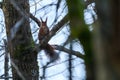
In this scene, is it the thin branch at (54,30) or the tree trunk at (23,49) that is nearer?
the thin branch at (54,30)

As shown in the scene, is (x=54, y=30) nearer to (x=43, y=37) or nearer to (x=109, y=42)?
(x=43, y=37)

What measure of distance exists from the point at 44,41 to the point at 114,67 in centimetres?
375

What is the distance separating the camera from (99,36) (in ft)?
2.29

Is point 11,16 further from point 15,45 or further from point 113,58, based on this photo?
point 113,58

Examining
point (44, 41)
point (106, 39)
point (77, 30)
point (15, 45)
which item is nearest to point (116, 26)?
point (106, 39)

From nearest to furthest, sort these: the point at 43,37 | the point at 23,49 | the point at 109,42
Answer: the point at 109,42, the point at 43,37, the point at 23,49

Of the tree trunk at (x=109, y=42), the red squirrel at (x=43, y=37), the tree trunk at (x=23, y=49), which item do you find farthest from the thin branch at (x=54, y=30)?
the tree trunk at (x=109, y=42)

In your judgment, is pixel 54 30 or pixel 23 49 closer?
pixel 54 30

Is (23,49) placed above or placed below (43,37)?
below

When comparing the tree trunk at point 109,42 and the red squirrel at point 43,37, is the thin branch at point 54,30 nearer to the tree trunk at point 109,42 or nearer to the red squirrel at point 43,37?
the red squirrel at point 43,37

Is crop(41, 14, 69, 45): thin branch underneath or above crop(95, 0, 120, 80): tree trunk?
above

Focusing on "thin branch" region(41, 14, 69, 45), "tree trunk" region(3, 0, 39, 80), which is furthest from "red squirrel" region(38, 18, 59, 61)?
"tree trunk" region(3, 0, 39, 80)

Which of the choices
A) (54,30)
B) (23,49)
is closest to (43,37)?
(54,30)

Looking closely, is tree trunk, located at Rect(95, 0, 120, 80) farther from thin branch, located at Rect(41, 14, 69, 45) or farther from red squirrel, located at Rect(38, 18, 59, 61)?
thin branch, located at Rect(41, 14, 69, 45)
